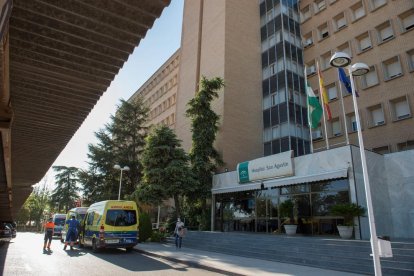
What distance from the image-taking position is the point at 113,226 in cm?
1692

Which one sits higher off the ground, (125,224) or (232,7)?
(232,7)

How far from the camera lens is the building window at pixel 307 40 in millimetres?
33409

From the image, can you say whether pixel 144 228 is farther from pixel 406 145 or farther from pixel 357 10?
pixel 357 10

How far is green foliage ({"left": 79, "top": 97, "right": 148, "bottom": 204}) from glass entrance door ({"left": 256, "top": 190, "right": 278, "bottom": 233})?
16.8m

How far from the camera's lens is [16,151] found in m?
10.5

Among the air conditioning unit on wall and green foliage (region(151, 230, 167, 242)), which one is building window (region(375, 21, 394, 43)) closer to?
the air conditioning unit on wall

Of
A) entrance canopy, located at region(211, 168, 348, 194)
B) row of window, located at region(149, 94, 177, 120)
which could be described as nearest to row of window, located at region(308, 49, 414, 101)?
entrance canopy, located at region(211, 168, 348, 194)

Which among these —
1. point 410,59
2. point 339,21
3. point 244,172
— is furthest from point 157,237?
point 339,21

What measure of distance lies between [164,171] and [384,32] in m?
20.9

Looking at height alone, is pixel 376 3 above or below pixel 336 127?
above

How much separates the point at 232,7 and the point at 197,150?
1680cm

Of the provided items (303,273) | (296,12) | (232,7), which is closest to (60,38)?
(303,273)

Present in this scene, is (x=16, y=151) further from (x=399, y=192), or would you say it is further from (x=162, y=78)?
(x=162, y=78)

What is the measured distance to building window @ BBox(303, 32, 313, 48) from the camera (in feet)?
110
